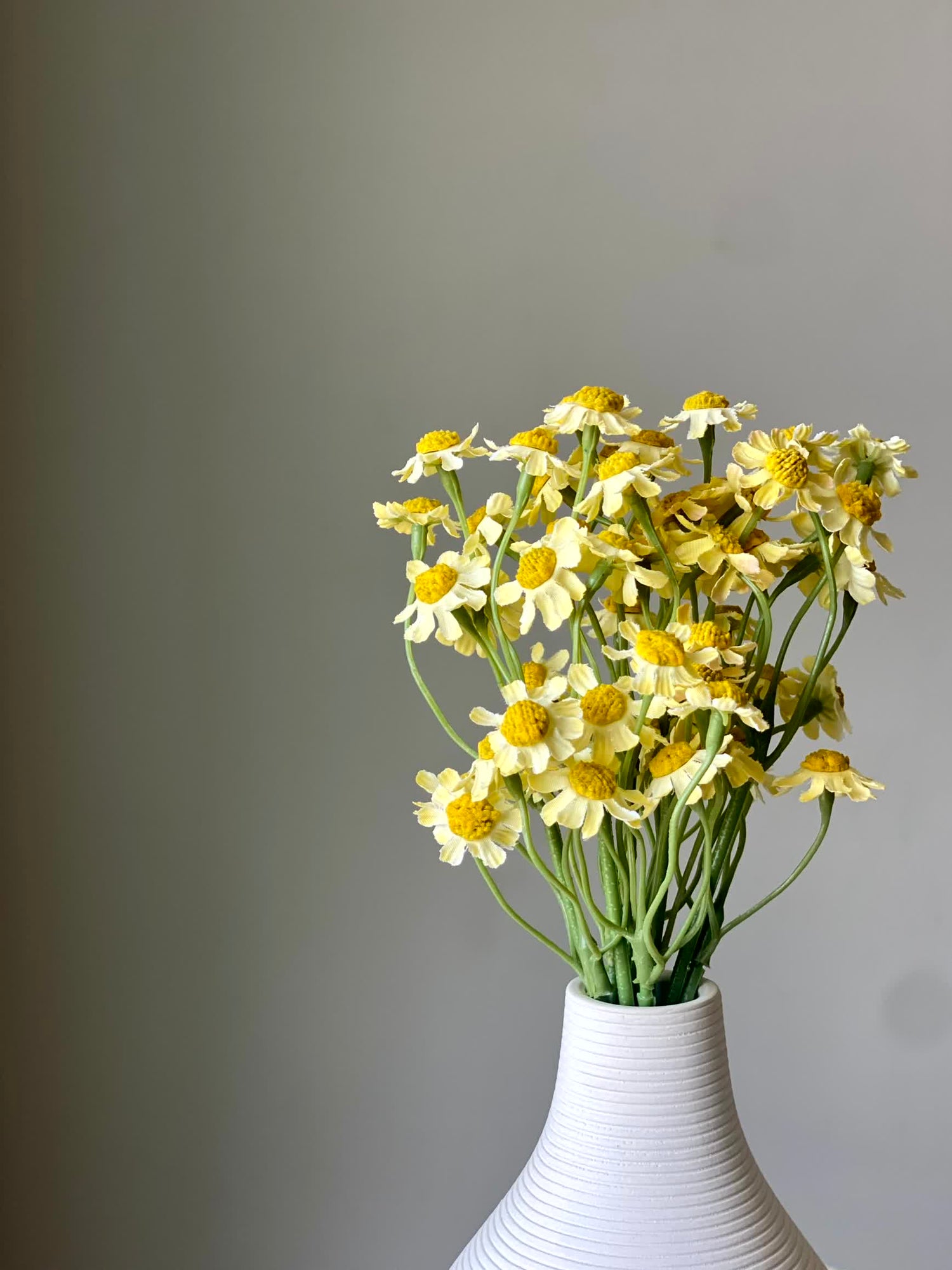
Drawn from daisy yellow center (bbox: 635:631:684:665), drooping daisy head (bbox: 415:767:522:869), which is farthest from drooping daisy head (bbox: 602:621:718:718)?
drooping daisy head (bbox: 415:767:522:869)

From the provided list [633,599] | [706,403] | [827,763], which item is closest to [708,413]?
[706,403]

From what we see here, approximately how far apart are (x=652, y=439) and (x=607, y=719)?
0.56 ft

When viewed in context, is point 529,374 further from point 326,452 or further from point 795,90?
point 795,90

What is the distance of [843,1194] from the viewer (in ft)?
4.45

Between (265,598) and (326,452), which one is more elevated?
(326,452)

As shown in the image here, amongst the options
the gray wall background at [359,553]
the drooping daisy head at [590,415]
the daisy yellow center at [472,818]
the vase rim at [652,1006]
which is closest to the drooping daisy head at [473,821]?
the daisy yellow center at [472,818]

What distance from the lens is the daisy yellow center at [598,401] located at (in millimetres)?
667

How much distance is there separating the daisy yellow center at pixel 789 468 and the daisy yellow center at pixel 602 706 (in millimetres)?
151

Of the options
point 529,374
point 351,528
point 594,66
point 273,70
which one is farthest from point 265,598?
point 594,66

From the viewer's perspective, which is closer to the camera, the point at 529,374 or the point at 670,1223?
the point at 670,1223

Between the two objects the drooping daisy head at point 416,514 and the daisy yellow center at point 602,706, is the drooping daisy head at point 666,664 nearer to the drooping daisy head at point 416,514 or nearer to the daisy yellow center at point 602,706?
the daisy yellow center at point 602,706

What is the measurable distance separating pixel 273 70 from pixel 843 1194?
1395 millimetres

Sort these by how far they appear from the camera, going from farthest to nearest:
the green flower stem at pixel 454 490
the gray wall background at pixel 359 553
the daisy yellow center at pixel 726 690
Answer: the gray wall background at pixel 359 553 < the green flower stem at pixel 454 490 < the daisy yellow center at pixel 726 690

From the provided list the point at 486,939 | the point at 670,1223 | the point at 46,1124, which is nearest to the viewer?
the point at 670,1223
